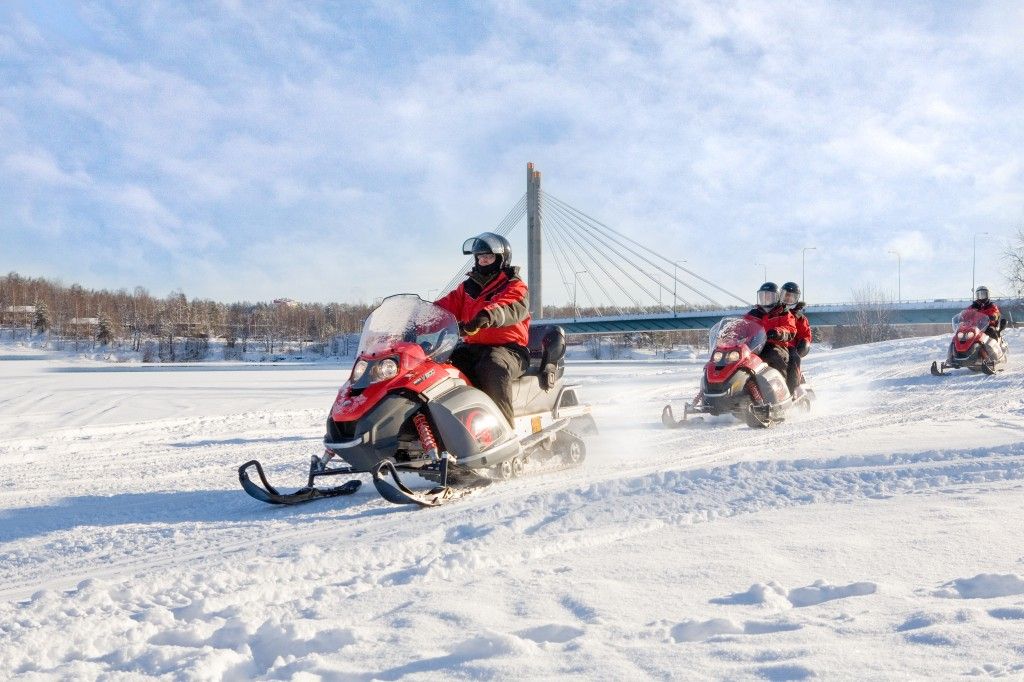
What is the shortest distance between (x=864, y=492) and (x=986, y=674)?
224 centimetres

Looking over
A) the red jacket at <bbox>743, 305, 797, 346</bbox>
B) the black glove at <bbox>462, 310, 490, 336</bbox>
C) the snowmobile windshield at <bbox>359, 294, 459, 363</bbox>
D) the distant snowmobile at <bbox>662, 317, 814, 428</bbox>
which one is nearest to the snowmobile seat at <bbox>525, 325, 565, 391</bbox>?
the black glove at <bbox>462, 310, 490, 336</bbox>

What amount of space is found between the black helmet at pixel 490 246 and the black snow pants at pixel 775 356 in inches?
186

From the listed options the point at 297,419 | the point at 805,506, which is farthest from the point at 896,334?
the point at 805,506

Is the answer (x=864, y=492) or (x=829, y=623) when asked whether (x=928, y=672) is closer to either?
(x=829, y=623)

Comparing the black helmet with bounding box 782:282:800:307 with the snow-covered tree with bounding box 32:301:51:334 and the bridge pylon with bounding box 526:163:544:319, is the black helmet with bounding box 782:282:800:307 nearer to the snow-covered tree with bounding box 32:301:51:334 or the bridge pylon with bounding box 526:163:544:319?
the bridge pylon with bounding box 526:163:544:319

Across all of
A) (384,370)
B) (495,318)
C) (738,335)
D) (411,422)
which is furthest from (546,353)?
(738,335)

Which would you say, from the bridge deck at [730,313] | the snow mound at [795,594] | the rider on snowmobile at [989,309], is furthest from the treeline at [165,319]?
the snow mound at [795,594]

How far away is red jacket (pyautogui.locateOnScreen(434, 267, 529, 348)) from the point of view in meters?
5.08

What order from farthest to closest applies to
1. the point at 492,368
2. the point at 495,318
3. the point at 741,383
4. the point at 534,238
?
the point at 534,238 < the point at 741,383 < the point at 492,368 < the point at 495,318

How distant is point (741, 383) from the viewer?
795 centimetres

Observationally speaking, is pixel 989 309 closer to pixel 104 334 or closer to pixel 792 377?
pixel 792 377

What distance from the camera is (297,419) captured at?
1040cm

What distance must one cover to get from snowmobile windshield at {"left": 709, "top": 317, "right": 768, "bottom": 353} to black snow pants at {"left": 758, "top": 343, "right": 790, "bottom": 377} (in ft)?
1.40

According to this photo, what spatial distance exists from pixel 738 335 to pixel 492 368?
421cm
